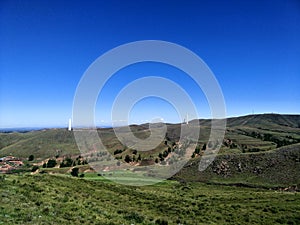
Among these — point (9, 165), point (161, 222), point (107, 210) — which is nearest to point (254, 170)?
point (161, 222)

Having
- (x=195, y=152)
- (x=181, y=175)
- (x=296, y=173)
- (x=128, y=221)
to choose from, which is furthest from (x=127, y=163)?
(x=128, y=221)

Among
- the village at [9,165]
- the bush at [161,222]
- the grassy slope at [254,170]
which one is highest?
the bush at [161,222]

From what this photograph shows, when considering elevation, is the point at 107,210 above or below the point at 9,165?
above

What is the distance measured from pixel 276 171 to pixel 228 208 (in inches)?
2459

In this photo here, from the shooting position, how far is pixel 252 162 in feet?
300

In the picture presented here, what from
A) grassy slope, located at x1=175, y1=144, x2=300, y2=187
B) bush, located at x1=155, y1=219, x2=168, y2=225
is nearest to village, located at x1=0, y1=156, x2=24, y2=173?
grassy slope, located at x1=175, y1=144, x2=300, y2=187

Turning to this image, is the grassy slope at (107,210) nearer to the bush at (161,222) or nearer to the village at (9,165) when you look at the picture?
the bush at (161,222)

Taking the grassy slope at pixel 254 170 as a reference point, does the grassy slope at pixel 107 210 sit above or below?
above

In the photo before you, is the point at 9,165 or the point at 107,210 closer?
the point at 107,210

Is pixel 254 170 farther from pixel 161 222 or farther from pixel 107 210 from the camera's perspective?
pixel 107 210

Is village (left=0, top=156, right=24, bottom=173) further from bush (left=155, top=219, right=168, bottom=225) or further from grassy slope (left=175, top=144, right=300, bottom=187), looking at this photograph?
bush (left=155, top=219, right=168, bottom=225)

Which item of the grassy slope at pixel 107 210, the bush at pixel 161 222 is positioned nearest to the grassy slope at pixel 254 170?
the grassy slope at pixel 107 210

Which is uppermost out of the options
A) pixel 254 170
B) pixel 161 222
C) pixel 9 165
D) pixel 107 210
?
pixel 107 210

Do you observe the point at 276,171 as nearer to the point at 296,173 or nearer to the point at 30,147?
the point at 296,173
